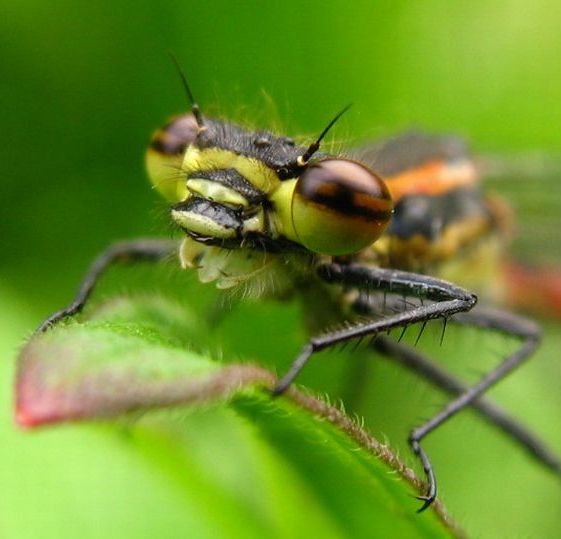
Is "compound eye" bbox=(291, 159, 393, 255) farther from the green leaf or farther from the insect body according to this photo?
the green leaf

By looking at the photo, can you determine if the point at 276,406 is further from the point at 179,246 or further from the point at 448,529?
the point at 179,246

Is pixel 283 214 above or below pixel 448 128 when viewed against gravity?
above

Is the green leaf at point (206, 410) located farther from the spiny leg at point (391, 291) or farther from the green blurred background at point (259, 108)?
the green blurred background at point (259, 108)

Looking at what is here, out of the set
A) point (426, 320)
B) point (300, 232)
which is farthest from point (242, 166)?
point (426, 320)

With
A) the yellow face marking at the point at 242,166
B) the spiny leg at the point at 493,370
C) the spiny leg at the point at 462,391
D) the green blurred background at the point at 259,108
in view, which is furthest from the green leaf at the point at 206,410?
the green blurred background at the point at 259,108

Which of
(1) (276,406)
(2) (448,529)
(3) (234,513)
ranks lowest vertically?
(3) (234,513)

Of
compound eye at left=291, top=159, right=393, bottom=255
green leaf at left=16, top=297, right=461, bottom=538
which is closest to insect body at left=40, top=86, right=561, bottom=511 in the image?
compound eye at left=291, top=159, right=393, bottom=255

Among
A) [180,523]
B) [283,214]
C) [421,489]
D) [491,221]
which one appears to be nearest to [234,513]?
[180,523]
